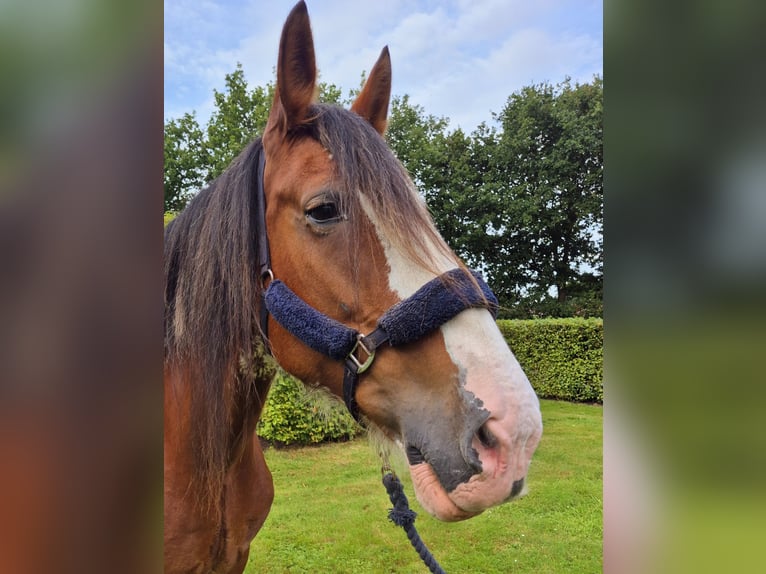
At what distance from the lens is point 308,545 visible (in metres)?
3.76

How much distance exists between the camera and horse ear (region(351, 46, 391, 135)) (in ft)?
4.75

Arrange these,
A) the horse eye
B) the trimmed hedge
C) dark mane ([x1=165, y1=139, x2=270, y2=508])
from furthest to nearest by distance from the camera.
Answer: the trimmed hedge, dark mane ([x1=165, y1=139, x2=270, y2=508]), the horse eye

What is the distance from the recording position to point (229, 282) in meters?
1.26

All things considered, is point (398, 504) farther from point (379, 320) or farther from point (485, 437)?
point (379, 320)

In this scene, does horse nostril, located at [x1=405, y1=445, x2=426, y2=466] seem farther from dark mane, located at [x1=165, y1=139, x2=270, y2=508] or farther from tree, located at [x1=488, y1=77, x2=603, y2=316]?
tree, located at [x1=488, y1=77, x2=603, y2=316]

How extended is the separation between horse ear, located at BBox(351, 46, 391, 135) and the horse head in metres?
0.24

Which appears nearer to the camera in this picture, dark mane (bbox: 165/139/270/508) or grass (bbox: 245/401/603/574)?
dark mane (bbox: 165/139/270/508)

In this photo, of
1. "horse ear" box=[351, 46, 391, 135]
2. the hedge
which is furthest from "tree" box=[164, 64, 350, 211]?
"horse ear" box=[351, 46, 391, 135]

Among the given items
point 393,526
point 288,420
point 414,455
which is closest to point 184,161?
point 288,420

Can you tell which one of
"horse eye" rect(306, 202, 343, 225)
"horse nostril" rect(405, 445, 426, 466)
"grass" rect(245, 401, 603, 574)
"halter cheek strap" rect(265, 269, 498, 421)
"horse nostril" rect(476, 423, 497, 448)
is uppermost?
"horse eye" rect(306, 202, 343, 225)

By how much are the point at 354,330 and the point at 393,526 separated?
3691 millimetres
